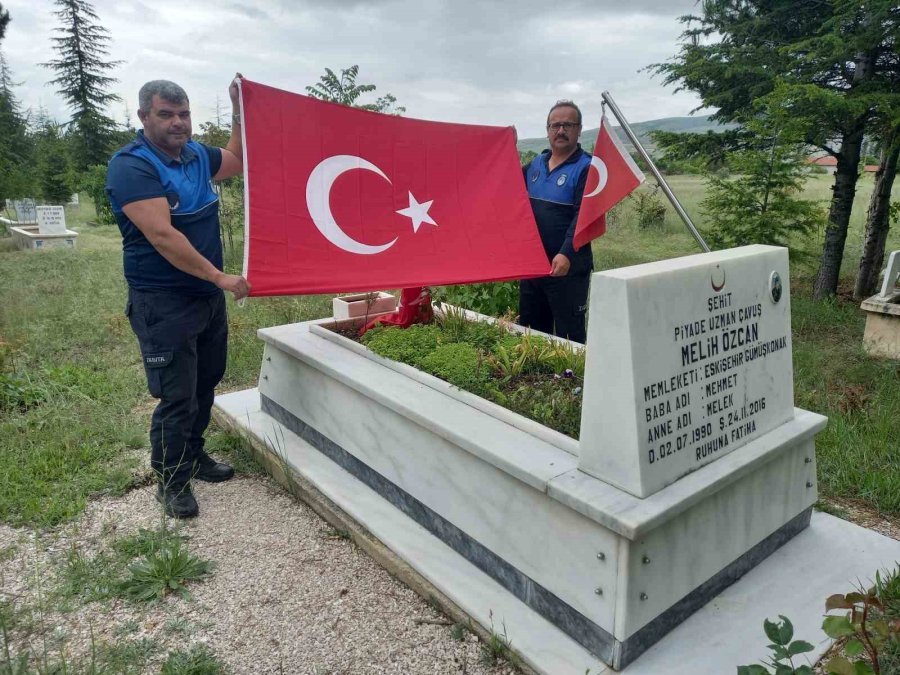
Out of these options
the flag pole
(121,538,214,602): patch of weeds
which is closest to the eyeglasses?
the flag pole

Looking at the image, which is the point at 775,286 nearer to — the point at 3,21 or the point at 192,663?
the point at 192,663

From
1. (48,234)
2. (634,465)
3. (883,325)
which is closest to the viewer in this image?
(634,465)

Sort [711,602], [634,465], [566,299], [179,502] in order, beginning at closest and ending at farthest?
[634,465]
[711,602]
[179,502]
[566,299]

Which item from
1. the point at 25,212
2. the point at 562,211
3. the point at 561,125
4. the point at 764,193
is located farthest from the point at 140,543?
the point at 25,212

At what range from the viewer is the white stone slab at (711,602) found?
233 centimetres

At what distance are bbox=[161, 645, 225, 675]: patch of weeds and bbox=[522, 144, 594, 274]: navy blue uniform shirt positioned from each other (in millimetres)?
2922

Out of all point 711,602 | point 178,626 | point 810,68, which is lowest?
point 178,626

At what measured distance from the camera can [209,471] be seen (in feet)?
12.8

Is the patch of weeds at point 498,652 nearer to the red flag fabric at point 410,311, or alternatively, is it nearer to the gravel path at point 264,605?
the gravel path at point 264,605

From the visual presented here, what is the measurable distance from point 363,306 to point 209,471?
1.47m

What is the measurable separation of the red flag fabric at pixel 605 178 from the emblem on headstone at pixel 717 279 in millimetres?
1414

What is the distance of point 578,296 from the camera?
175 inches

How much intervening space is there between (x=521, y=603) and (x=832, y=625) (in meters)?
1.23

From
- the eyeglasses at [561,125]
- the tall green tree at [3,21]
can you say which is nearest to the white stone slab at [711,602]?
the eyeglasses at [561,125]
